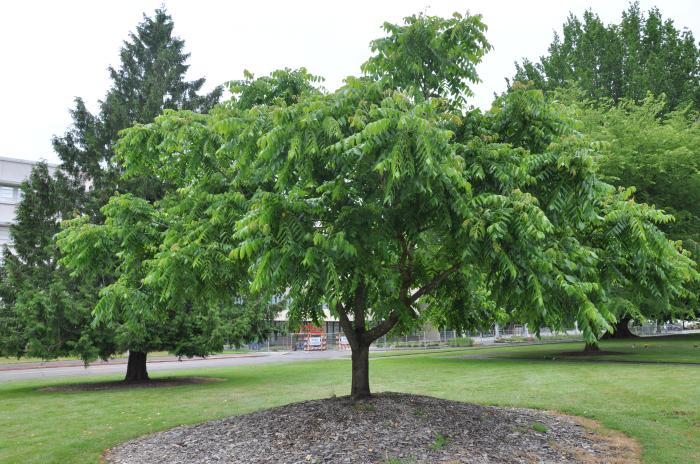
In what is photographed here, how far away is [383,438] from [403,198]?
394cm

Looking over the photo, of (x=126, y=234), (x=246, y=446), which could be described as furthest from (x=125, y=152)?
(x=246, y=446)

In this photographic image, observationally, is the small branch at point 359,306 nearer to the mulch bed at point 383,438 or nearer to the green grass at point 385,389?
the mulch bed at point 383,438

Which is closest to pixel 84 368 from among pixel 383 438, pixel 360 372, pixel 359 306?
pixel 360 372

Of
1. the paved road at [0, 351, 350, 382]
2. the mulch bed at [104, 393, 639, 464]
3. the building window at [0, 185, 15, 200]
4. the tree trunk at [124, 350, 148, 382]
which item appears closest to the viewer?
the mulch bed at [104, 393, 639, 464]

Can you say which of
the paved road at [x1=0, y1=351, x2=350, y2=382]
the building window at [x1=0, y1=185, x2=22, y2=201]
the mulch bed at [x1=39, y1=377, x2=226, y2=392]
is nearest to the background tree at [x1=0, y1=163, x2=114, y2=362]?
the mulch bed at [x1=39, y1=377, x2=226, y2=392]

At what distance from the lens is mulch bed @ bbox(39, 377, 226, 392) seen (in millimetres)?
20531

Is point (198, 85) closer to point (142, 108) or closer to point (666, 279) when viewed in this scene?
point (142, 108)

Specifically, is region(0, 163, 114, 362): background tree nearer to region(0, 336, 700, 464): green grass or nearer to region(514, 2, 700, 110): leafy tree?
region(0, 336, 700, 464): green grass

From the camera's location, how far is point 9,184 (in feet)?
142

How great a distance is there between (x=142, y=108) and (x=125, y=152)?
17004 millimetres

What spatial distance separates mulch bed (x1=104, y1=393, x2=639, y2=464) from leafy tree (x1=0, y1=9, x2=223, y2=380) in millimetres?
6648

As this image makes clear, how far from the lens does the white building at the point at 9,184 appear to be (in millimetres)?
42875

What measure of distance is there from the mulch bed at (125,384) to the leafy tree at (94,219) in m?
0.85

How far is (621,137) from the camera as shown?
23250 mm
